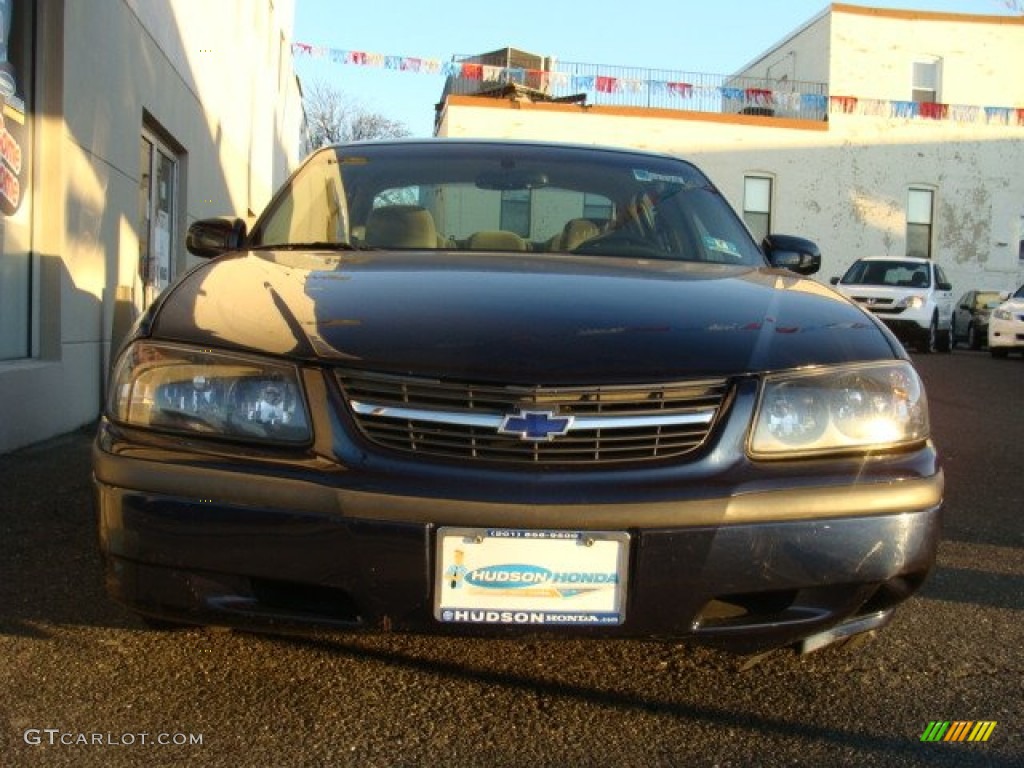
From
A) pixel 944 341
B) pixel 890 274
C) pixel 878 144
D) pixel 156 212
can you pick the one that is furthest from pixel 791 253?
pixel 878 144

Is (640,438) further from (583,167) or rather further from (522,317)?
(583,167)

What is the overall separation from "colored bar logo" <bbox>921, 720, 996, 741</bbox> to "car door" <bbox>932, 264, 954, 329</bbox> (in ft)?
53.5

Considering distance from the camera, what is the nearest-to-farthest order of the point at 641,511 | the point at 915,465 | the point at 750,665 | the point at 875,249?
the point at 641,511, the point at 915,465, the point at 750,665, the point at 875,249

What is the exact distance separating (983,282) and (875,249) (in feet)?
10.3

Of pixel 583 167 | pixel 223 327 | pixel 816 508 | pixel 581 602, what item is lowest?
pixel 581 602

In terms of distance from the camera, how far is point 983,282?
25781mm

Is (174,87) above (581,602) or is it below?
above

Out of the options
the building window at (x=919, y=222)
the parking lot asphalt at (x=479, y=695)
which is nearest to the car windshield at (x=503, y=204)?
the parking lot asphalt at (x=479, y=695)

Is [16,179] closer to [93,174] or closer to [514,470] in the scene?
[93,174]

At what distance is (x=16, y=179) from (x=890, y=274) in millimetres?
15561

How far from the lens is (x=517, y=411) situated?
221cm

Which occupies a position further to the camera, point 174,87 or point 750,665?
point 174,87

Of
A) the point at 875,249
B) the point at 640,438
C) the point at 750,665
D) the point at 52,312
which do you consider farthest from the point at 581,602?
the point at 875,249

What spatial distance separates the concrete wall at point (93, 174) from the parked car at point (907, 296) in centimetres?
1138
